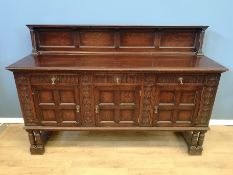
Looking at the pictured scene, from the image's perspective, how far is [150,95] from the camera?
5.25 feet

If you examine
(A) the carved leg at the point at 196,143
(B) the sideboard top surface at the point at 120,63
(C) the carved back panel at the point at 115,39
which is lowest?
(A) the carved leg at the point at 196,143

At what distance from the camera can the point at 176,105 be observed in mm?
1635

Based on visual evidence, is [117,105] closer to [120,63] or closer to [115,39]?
[120,63]

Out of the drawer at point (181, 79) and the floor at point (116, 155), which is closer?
the drawer at point (181, 79)

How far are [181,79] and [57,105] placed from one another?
97 cm

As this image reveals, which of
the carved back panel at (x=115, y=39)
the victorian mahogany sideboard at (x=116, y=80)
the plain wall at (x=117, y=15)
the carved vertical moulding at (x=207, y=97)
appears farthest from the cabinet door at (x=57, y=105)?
the carved vertical moulding at (x=207, y=97)

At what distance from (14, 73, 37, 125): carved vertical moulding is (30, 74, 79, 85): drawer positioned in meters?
0.06

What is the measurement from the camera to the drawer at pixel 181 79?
153 cm

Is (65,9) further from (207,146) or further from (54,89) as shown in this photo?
(207,146)

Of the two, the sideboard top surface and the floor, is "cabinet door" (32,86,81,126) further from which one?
the floor

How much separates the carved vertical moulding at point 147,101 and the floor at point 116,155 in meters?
0.36

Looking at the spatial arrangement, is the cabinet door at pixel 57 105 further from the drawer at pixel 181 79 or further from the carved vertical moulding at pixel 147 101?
the drawer at pixel 181 79

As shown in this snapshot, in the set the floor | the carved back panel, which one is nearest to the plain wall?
the carved back panel

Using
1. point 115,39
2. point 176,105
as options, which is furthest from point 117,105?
point 115,39
